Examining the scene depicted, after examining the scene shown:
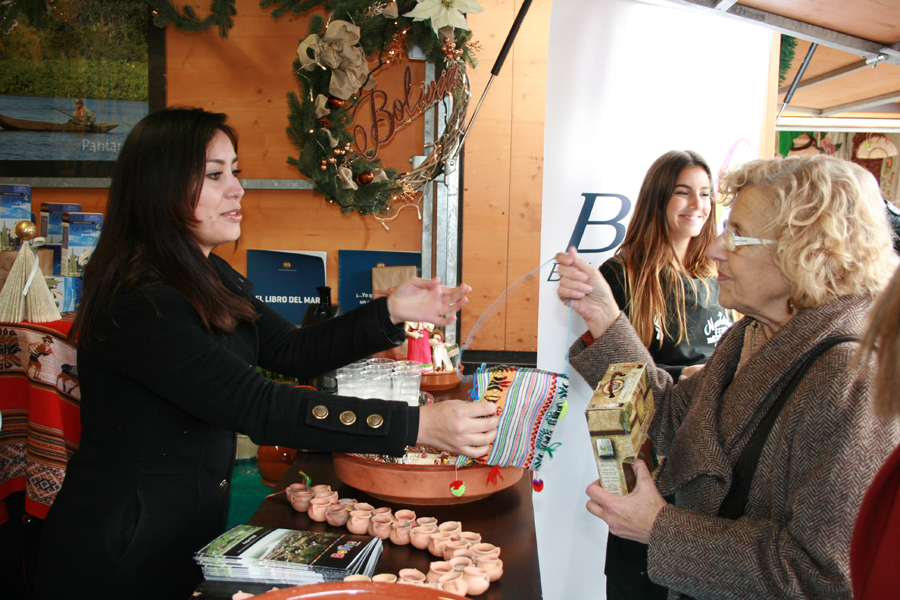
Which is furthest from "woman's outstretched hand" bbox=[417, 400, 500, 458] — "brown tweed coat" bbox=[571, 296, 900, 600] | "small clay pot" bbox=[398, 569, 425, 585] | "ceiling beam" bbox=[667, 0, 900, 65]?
"ceiling beam" bbox=[667, 0, 900, 65]

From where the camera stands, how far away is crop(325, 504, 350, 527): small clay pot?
1.28 m

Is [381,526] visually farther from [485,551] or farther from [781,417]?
[781,417]

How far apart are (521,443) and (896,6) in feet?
5.38

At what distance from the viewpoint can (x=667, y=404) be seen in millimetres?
1633

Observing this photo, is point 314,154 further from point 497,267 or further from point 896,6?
point 896,6

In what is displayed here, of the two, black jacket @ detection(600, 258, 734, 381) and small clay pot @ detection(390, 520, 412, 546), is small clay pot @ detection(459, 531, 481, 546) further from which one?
black jacket @ detection(600, 258, 734, 381)

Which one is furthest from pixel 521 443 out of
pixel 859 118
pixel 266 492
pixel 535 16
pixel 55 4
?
pixel 859 118

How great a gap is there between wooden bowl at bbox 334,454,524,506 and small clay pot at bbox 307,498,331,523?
0.11 metres

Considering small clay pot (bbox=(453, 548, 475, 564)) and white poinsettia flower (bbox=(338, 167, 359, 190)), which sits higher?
white poinsettia flower (bbox=(338, 167, 359, 190))

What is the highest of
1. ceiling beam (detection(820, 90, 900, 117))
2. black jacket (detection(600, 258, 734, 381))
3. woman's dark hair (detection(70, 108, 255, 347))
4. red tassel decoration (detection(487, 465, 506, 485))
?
ceiling beam (detection(820, 90, 900, 117))

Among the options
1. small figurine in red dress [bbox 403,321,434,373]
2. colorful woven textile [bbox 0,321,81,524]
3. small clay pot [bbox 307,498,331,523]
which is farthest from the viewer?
small figurine in red dress [bbox 403,321,434,373]

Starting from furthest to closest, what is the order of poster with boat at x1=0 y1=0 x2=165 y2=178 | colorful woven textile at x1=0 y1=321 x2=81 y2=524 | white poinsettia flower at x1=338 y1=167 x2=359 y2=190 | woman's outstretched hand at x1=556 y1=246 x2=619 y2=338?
poster with boat at x1=0 y1=0 x2=165 y2=178 → white poinsettia flower at x1=338 y1=167 x2=359 y2=190 → colorful woven textile at x1=0 y1=321 x2=81 y2=524 → woman's outstretched hand at x1=556 y1=246 x2=619 y2=338

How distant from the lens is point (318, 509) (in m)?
1.30

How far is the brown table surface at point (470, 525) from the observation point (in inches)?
40.4
